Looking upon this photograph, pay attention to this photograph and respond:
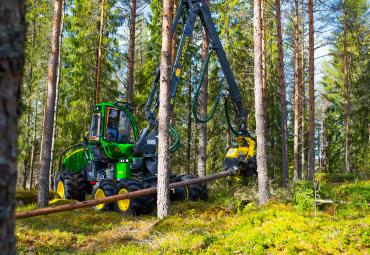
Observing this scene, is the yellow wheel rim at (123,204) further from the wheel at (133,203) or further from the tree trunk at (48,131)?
→ the tree trunk at (48,131)

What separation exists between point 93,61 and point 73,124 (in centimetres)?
405

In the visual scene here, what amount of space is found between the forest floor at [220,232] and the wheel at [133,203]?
1.01ft

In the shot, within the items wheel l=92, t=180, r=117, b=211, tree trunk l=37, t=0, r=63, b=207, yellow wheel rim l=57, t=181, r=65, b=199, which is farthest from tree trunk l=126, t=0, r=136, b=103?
wheel l=92, t=180, r=117, b=211

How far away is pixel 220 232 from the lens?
6.78 meters

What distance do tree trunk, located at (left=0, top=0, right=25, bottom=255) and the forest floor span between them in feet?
14.6

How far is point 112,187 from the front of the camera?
11047 mm

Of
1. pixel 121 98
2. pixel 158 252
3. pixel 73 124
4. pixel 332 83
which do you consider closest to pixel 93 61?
pixel 73 124

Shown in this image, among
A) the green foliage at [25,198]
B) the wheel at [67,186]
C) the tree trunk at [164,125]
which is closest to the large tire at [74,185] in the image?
the wheel at [67,186]

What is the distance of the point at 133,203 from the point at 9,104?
894 centimetres

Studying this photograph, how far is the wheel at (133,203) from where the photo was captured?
10328 millimetres

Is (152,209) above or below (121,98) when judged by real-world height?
below

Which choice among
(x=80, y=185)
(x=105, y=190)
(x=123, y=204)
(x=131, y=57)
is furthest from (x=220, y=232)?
(x=131, y=57)

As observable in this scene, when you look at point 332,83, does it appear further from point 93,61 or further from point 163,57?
point 163,57

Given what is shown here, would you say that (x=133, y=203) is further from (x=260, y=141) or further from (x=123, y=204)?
(x=260, y=141)
